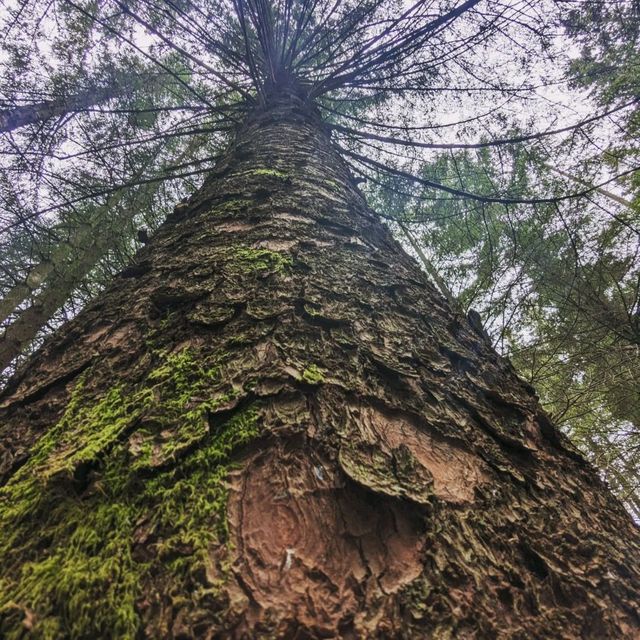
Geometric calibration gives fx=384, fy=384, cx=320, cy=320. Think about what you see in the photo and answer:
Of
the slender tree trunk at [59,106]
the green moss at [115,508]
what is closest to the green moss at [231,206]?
the green moss at [115,508]

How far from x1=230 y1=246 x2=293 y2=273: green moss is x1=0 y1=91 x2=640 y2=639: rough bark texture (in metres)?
0.01

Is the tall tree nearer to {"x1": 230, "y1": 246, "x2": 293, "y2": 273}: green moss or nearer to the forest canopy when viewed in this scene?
{"x1": 230, "y1": 246, "x2": 293, "y2": 273}: green moss

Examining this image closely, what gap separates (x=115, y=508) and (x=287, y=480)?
0.77ft

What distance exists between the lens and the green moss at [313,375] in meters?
0.72

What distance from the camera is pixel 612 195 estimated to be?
7145mm

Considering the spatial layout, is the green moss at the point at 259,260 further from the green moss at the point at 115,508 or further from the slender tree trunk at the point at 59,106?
the slender tree trunk at the point at 59,106

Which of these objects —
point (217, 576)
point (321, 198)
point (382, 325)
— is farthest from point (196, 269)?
point (217, 576)

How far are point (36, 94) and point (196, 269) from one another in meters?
3.63

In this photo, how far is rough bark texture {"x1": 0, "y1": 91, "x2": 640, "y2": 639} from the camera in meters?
0.44

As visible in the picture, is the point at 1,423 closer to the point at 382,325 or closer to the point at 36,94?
the point at 382,325

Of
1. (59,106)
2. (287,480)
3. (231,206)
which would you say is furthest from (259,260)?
(59,106)

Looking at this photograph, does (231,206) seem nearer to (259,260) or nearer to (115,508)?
(259,260)

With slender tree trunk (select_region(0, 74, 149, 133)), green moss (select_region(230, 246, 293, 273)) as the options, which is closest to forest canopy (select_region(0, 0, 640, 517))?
slender tree trunk (select_region(0, 74, 149, 133))

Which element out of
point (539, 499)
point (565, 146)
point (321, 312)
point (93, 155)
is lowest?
point (539, 499)
